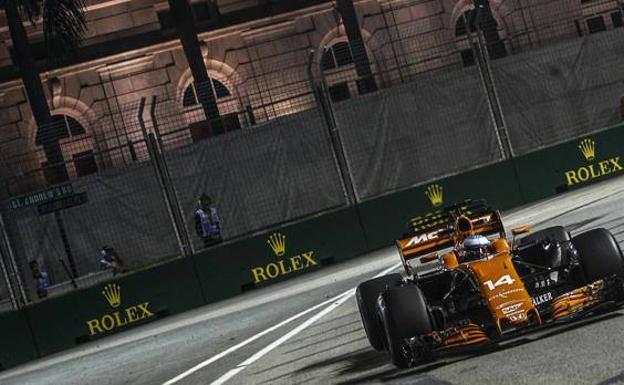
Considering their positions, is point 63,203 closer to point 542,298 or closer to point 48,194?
point 48,194

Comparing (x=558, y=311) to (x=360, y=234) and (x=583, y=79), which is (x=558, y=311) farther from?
(x=583, y=79)

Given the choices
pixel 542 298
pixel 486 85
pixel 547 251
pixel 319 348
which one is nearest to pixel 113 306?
pixel 486 85

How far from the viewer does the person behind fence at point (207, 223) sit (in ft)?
65.9

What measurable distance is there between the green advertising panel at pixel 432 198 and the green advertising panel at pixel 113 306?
3487 mm

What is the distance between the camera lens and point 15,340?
1806cm

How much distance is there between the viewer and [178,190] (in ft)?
68.4

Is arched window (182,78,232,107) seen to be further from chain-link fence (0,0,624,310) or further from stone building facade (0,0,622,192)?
chain-link fence (0,0,624,310)

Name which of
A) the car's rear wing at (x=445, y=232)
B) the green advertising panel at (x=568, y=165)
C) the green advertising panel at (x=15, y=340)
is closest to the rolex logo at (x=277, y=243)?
the green advertising panel at (x=15, y=340)

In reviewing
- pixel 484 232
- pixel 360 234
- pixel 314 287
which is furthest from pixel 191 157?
pixel 484 232

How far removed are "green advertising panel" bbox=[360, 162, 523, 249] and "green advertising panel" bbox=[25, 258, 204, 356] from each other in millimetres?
3487

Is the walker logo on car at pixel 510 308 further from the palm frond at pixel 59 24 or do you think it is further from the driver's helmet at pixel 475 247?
the palm frond at pixel 59 24

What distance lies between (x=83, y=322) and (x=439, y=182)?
689 centimetres

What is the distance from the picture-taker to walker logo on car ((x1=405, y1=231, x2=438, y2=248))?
947 centimetres

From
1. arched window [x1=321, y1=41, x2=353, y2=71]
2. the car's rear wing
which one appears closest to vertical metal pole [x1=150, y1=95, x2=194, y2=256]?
the car's rear wing
